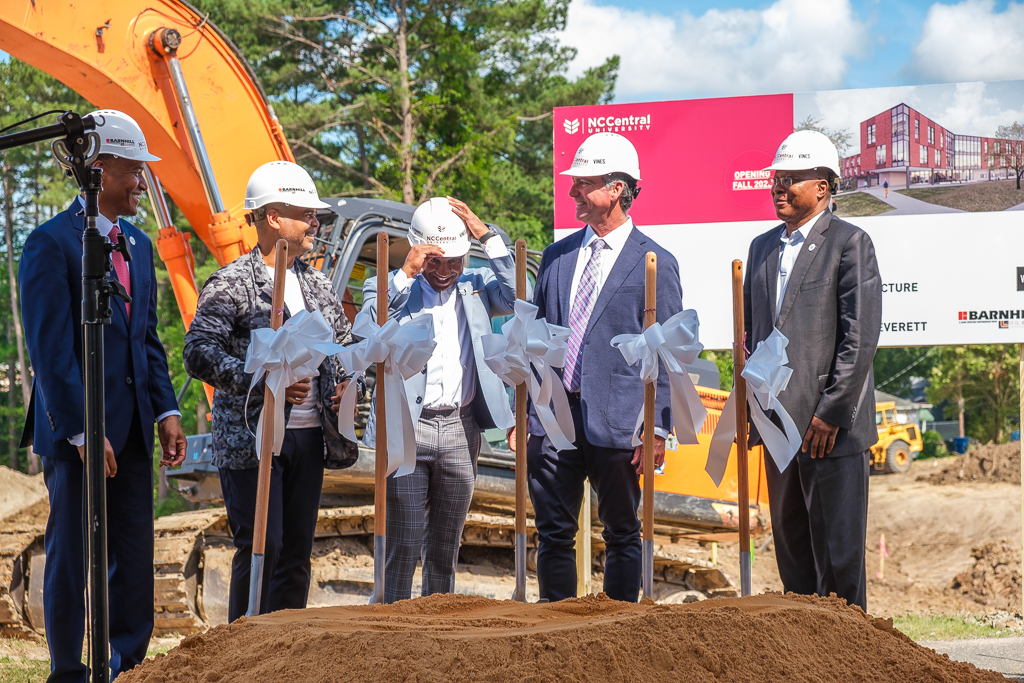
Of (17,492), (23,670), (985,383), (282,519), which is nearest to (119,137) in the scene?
(282,519)

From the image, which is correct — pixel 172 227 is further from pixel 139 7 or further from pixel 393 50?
pixel 393 50

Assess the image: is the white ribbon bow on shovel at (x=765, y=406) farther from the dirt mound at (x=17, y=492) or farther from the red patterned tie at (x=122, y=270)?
the dirt mound at (x=17, y=492)

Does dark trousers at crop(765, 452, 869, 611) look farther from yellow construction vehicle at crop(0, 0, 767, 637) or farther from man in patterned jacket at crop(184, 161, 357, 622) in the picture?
yellow construction vehicle at crop(0, 0, 767, 637)

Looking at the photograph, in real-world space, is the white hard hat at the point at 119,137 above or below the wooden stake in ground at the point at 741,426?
above

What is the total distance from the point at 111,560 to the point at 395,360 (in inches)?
50.2

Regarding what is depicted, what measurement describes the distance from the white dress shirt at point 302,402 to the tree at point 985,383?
30.0 meters

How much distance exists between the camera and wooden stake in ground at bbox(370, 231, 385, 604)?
314 cm

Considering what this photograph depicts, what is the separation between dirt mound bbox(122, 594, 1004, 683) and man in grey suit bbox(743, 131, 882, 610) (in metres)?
1.06

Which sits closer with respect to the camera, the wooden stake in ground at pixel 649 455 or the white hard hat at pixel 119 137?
the wooden stake in ground at pixel 649 455

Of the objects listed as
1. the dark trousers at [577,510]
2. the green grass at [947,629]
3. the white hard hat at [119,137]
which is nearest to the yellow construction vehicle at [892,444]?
the green grass at [947,629]

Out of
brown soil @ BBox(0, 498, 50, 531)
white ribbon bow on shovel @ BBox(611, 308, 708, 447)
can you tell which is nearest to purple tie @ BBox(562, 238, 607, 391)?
white ribbon bow on shovel @ BBox(611, 308, 708, 447)

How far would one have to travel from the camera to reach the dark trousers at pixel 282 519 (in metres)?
3.60

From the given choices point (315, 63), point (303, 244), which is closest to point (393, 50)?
point (315, 63)

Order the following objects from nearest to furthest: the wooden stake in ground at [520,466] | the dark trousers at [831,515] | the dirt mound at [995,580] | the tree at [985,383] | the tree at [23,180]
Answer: the wooden stake in ground at [520,466]
the dark trousers at [831,515]
the dirt mound at [995,580]
the tree at [23,180]
the tree at [985,383]
